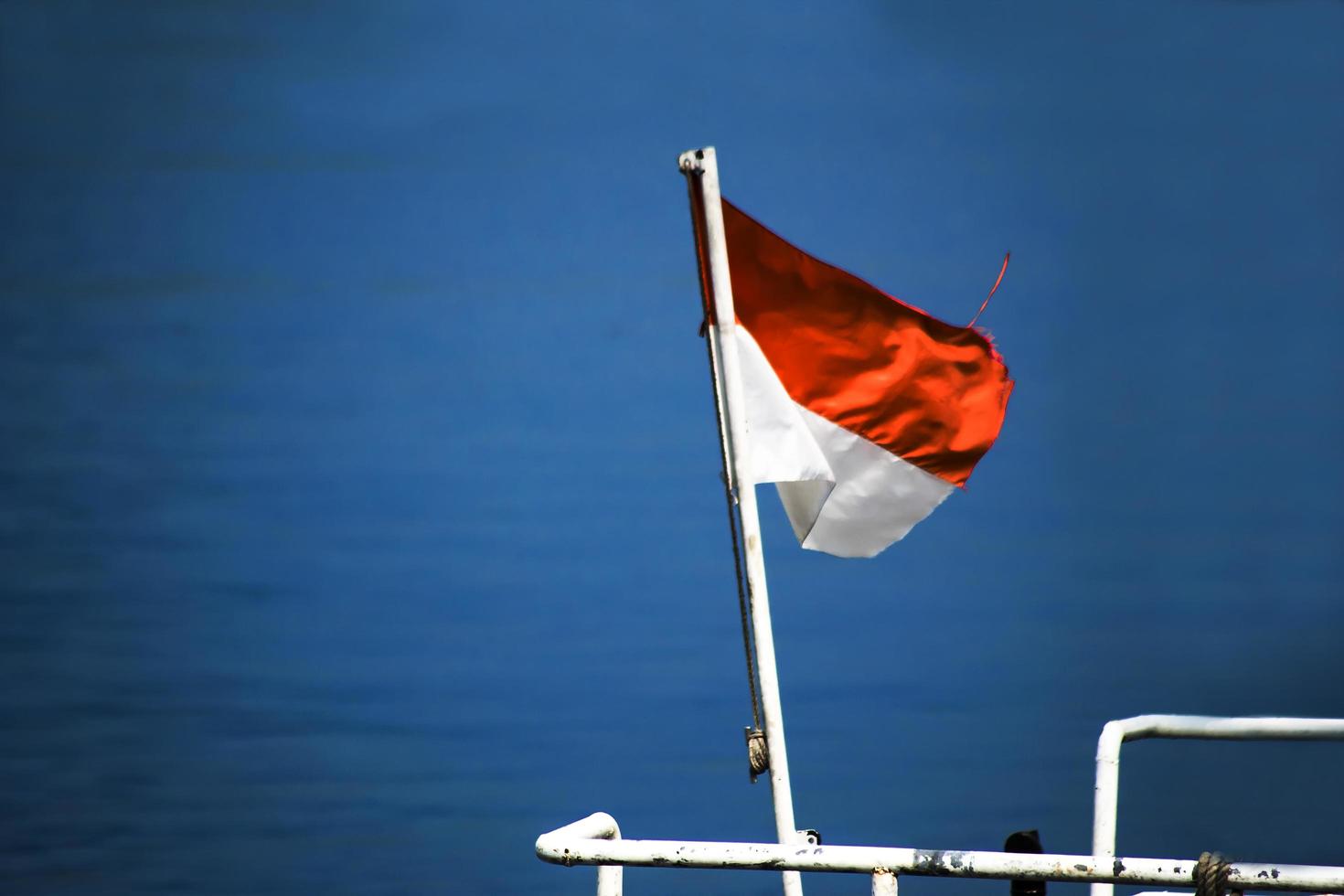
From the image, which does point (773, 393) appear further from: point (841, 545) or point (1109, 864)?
point (1109, 864)

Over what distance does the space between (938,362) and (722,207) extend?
50 centimetres

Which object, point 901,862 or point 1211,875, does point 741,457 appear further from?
point 1211,875

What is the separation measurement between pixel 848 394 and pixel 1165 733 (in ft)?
2.56

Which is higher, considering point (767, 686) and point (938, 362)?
point (938, 362)

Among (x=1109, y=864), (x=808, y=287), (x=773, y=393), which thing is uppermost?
(x=808, y=287)

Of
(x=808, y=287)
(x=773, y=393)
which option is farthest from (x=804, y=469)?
(x=808, y=287)

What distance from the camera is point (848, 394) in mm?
2680

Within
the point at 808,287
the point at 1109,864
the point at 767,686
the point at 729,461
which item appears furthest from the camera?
the point at 808,287

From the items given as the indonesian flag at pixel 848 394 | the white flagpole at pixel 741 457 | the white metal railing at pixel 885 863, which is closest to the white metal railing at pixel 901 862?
the white metal railing at pixel 885 863

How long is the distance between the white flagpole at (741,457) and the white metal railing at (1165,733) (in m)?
0.46

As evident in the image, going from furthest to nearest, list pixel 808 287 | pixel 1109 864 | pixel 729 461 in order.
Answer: pixel 808 287 → pixel 729 461 → pixel 1109 864

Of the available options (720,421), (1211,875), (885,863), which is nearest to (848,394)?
(720,421)

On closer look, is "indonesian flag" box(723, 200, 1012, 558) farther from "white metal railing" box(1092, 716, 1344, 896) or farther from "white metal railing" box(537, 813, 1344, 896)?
"white metal railing" box(537, 813, 1344, 896)

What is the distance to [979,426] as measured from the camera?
2.76 metres
